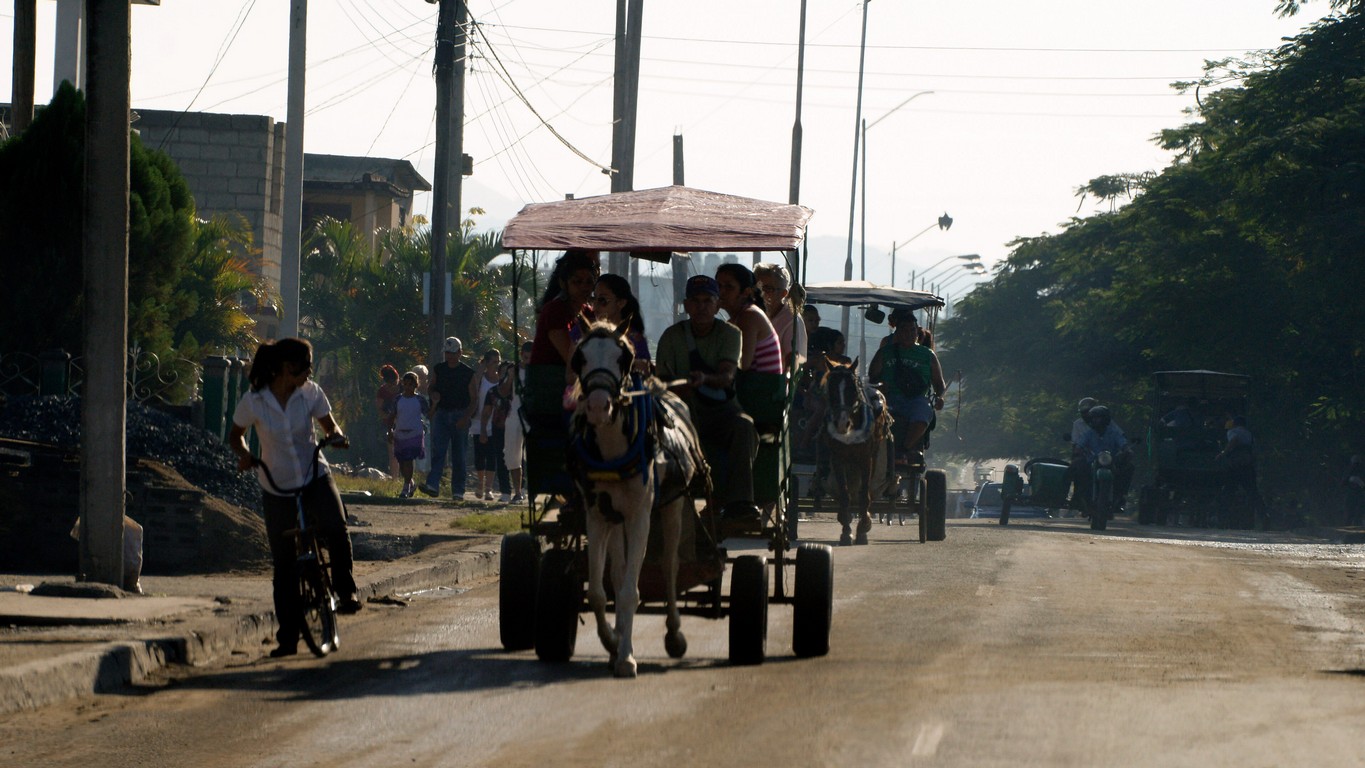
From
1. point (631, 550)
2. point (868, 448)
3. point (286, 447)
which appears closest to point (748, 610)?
point (631, 550)

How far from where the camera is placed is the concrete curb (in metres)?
8.58

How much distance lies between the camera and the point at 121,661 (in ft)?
31.1

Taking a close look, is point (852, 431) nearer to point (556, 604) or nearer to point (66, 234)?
point (66, 234)

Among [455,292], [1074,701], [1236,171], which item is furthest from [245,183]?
[1074,701]

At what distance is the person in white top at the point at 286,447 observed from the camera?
405 inches

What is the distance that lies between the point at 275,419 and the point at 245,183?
31.6 m

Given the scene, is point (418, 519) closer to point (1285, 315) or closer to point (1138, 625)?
point (1138, 625)

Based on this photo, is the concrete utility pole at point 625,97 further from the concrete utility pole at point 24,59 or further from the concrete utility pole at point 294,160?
the concrete utility pole at point 24,59

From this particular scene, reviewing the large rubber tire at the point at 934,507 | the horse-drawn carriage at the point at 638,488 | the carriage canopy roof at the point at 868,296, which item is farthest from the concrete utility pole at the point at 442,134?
the horse-drawn carriage at the point at 638,488

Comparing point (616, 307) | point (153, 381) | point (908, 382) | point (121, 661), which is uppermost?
point (616, 307)

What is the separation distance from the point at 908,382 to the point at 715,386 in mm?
10405

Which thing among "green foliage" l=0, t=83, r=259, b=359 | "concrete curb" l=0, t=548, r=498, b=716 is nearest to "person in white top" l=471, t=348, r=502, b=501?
"green foliage" l=0, t=83, r=259, b=359

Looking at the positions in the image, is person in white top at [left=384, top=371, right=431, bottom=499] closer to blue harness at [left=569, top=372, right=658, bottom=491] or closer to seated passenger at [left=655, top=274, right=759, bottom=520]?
seated passenger at [left=655, top=274, right=759, bottom=520]

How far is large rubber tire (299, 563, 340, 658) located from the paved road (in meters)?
0.15
